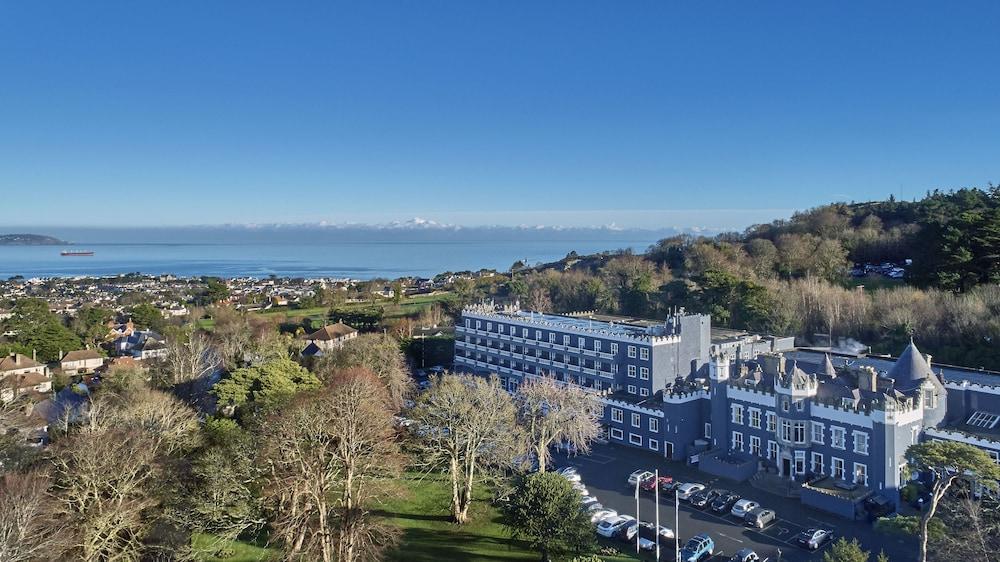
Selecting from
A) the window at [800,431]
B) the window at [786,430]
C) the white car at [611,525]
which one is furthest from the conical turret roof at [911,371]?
the white car at [611,525]

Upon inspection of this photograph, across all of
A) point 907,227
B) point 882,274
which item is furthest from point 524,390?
point 907,227

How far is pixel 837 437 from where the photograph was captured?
2377cm

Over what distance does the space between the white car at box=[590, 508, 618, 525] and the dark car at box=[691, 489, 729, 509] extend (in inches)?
125

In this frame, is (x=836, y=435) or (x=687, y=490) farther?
(x=687, y=490)

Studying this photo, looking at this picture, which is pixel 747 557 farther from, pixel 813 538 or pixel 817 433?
pixel 817 433

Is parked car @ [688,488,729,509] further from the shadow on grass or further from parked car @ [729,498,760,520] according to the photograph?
the shadow on grass

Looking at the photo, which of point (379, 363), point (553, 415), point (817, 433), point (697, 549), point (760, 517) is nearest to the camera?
point (697, 549)

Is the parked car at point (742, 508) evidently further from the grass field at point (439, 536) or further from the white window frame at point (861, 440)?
the grass field at point (439, 536)

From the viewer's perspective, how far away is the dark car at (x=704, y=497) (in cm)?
2338

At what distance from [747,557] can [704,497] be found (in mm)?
4557

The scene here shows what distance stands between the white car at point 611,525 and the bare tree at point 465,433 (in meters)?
4.36

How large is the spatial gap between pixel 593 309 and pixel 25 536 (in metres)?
47.8

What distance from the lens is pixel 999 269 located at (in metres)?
42.5

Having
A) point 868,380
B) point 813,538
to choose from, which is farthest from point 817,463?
point 813,538
